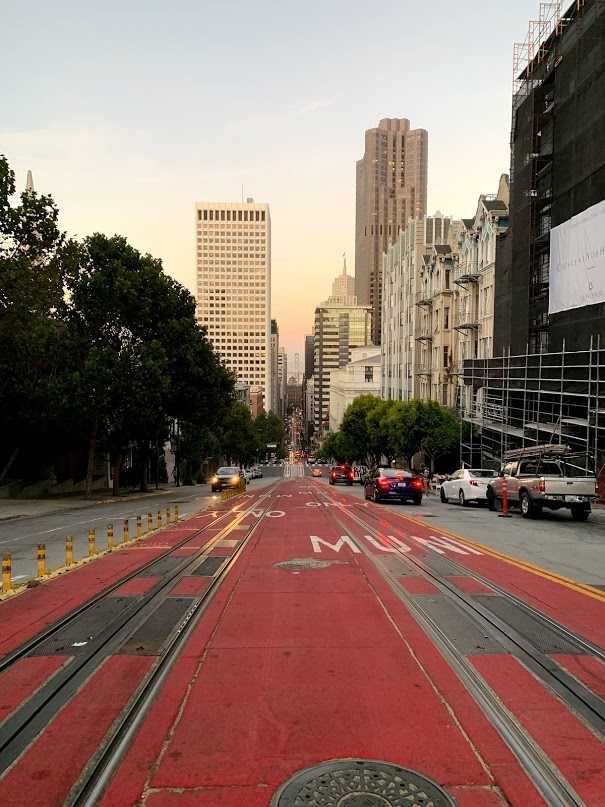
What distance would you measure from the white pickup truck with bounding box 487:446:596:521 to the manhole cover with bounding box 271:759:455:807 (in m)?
17.3

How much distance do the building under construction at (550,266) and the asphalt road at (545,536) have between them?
22.9ft

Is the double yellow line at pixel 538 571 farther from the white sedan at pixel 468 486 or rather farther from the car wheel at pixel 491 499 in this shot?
the white sedan at pixel 468 486

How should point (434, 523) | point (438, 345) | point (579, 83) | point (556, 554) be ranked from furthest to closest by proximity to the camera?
point (438, 345) < point (579, 83) < point (434, 523) < point (556, 554)

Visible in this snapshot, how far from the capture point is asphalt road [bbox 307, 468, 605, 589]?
11836 millimetres

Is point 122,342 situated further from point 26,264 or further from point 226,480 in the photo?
point 26,264

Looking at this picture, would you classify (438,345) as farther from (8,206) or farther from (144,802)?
(144,802)

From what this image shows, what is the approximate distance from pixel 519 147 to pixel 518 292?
8964 mm

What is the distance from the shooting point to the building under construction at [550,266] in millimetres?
29875

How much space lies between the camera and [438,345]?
63188mm

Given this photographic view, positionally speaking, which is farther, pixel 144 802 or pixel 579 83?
pixel 579 83

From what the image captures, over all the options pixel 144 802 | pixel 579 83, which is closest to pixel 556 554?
pixel 144 802

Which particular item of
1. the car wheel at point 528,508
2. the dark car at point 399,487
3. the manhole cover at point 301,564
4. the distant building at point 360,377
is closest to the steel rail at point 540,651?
the manhole cover at point 301,564

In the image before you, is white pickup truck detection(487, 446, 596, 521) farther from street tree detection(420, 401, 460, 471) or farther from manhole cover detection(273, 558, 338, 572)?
street tree detection(420, 401, 460, 471)

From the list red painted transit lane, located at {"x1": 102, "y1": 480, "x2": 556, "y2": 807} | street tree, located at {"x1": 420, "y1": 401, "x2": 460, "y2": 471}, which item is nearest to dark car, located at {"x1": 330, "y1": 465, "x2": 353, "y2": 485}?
street tree, located at {"x1": 420, "y1": 401, "x2": 460, "y2": 471}
